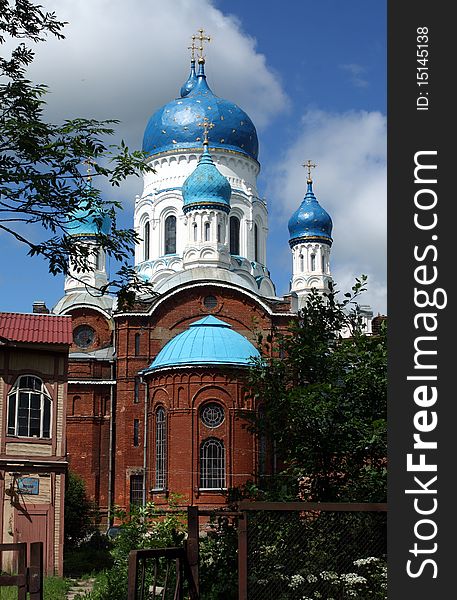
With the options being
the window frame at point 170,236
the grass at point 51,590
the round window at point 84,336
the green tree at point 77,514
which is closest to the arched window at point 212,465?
the green tree at point 77,514

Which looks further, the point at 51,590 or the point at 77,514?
the point at 77,514

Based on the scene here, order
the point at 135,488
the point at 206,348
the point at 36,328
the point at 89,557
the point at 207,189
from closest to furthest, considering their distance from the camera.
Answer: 1. the point at 36,328
2. the point at 89,557
3. the point at 206,348
4. the point at 135,488
5. the point at 207,189

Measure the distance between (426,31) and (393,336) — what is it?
2099 mm

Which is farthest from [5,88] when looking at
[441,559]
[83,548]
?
[83,548]

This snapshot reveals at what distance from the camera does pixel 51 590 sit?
1645 centimetres

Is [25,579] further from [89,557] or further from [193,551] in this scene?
[89,557]

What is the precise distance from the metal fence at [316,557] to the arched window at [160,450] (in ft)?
67.8

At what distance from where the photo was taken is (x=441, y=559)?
5.74 m

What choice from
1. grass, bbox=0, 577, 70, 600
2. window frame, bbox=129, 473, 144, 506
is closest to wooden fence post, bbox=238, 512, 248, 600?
grass, bbox=0, 577, 70, 600

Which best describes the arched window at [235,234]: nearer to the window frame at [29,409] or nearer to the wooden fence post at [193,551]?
the window frame at [29,409]

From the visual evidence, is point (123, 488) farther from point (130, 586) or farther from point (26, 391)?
point (130, 586)

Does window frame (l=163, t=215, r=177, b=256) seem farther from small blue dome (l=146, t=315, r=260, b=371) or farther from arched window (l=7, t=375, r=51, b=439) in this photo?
arched window (l=7, t=375, r=51, b=439)

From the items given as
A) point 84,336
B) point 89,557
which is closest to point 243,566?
point 89,557

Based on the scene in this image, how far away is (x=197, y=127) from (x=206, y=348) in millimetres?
15184
